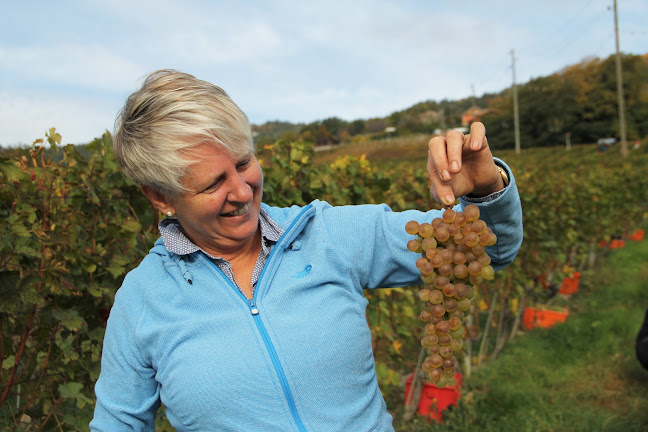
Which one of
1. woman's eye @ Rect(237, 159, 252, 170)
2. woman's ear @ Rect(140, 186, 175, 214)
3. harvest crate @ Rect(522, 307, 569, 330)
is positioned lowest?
harvest crate @ Rect(522, 307, 569, 330)

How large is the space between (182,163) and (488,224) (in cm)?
79

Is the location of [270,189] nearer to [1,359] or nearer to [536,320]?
[1,359]

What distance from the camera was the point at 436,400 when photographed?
13.2ft

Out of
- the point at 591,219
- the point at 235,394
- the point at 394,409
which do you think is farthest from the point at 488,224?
the point at 591,219

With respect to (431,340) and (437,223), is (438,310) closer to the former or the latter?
(431,340)

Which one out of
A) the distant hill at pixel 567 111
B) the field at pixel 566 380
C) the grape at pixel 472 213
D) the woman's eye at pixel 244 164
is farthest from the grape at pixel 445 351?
the distant hill at pixel 567 111

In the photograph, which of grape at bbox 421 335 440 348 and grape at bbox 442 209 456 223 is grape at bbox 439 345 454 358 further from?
grape at bbox 442 209 456 223

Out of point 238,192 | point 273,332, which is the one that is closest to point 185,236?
point 238,192

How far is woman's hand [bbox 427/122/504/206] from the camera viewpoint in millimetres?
1129

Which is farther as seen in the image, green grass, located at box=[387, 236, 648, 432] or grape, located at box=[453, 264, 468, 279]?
green grass, located at box=[387, 236, 648, 432]

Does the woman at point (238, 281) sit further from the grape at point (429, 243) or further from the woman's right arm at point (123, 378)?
the grape at point (429, 243)

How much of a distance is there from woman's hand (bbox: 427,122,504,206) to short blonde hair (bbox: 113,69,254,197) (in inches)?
19.2

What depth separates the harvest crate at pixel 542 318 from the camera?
20.8 ft

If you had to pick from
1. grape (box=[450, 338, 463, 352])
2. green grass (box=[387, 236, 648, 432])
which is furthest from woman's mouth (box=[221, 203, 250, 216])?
green grass (box=[387, 236, 648, 432])
